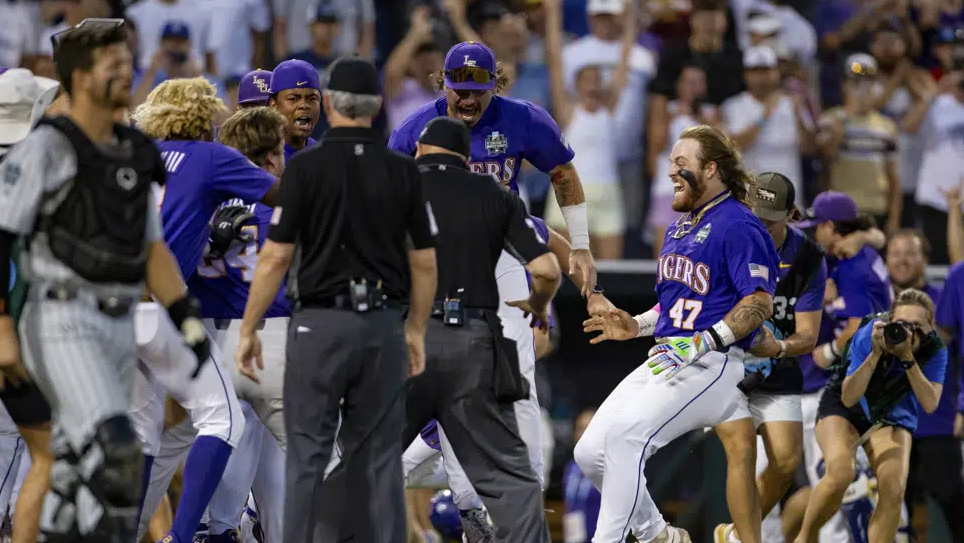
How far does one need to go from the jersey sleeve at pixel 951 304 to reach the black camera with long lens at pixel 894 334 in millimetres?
2581

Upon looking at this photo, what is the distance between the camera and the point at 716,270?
6664 mm

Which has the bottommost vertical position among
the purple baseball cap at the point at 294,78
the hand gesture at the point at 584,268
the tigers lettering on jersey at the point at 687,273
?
the hand gesture at the point at 584,268

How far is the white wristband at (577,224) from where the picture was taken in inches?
294

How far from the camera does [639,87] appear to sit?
12250mm

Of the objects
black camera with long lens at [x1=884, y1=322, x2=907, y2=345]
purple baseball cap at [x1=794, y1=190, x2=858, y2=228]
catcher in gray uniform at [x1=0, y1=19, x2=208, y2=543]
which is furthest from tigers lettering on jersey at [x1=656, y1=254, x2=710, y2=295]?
catcher in gray uniform at [x1=0, y1=19, x2=208, y2=543]

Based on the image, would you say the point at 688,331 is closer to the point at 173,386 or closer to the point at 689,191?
the point at 689,191

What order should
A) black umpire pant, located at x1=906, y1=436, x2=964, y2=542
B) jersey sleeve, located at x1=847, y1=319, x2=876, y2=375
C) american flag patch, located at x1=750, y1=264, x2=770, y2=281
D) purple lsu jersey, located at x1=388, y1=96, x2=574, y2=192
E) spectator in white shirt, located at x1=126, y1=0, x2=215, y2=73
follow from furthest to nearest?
spectator in white shirt, located at x1=126, y1=0, x2=215, y2=73, black umpire pant, located at x1=906, y1=436, x2=964, y2=542, jersey sleeve, located at x1=847, y1=319, x2=876, y2=375, purple lsu jersey, located at x1=388, y1=96, x2=574, y2=192, american flag patch, located at x1=750, y1=264, x2=770, y2=281

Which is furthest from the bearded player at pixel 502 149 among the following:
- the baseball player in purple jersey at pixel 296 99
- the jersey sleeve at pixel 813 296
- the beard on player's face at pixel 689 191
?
the jersey sleeve at pixel 813 296

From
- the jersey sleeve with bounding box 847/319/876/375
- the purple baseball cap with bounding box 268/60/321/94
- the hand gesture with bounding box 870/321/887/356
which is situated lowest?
the jersey sleeve with bounding box 847/319/876/375

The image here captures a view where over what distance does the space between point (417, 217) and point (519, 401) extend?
46.7 inches

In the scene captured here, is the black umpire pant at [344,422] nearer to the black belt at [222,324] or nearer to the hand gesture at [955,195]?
the black belt at [222,324]

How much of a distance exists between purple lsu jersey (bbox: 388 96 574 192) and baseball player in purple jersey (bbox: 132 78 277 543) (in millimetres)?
1236

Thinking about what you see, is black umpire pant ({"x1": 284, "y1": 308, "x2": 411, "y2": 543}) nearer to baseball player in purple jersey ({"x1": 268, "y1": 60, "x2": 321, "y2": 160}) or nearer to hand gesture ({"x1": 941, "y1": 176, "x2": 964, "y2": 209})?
baseball player in purple jersey ({"x1": 268, "y1": 60, "x2": 321, "y2": 160})

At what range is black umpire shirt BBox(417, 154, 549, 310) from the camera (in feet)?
19.2
